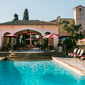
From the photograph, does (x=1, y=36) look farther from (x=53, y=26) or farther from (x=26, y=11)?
(x=26, y=11)

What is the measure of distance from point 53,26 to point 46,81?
1601 cm

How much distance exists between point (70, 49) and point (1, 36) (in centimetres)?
1125

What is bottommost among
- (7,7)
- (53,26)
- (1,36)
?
(1,36)

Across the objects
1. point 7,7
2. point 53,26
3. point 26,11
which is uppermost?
point 26,11

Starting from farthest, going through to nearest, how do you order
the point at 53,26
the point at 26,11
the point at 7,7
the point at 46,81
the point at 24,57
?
the point at 26,11 → the point at 53,26 → the point at 7,7 → the point at 24,57 → the point at 46,81

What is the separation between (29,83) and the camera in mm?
7836

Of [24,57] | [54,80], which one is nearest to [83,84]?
[54,80]

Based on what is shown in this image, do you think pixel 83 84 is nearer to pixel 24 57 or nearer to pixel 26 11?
pixel 24 57

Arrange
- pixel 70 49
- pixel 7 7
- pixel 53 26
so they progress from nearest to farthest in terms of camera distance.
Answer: pixel 7 7 < pixel 70 49 < pixel 53 26

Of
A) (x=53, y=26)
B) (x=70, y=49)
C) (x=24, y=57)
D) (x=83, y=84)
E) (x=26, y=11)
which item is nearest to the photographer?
(x=83, y=84)

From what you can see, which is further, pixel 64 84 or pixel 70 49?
pixel 70 49

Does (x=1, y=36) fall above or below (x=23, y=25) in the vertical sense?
below

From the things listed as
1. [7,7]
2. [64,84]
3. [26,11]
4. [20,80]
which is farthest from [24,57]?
[26,11]

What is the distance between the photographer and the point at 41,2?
17.9 m
